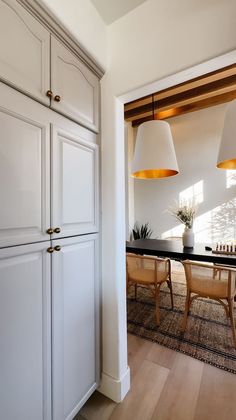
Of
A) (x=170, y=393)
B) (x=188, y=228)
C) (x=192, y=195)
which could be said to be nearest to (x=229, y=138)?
(x=188, y=228)

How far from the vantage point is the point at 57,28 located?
100cm

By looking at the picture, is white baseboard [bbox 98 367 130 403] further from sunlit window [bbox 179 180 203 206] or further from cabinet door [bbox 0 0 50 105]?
sunlit window [bbox 179 180 203 206]

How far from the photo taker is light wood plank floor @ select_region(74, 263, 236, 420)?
3.96 feet

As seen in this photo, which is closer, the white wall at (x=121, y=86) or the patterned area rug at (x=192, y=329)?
the white wall at (x=121, y=86)

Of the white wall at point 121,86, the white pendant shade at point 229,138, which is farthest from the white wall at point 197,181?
the white wall at point 121,86

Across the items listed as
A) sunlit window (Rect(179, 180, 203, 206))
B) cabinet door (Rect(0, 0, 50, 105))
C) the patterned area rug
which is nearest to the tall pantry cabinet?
cabinet door (Rect(0, 0, 50, 105))

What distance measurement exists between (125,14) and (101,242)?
5.06ft

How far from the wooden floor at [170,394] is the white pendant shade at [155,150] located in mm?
1774

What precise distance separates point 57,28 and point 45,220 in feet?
3.24

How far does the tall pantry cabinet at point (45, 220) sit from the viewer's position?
2.63 feet

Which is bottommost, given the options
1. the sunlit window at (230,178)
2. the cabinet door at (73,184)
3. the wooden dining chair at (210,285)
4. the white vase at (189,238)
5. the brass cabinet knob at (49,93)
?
the wooden dining chair at (210,285)

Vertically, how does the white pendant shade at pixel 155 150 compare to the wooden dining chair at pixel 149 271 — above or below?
above

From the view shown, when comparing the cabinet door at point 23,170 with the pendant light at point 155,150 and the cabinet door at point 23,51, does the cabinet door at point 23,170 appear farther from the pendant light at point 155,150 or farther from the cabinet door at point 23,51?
the pendant light at point 155,150

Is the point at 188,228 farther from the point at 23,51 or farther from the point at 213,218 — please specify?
the point at 23,51
